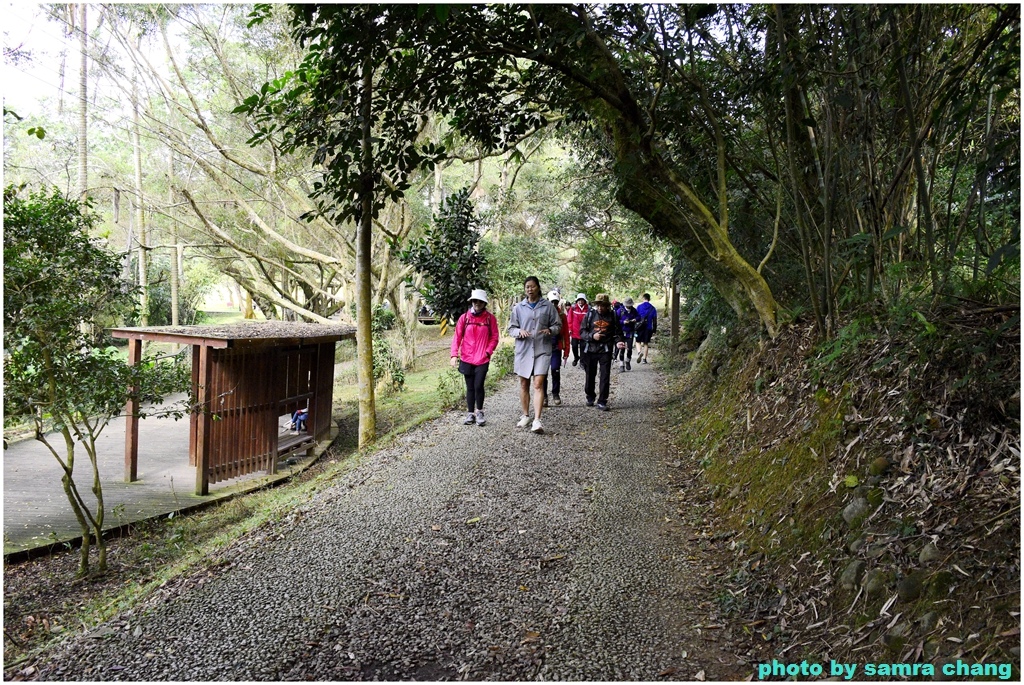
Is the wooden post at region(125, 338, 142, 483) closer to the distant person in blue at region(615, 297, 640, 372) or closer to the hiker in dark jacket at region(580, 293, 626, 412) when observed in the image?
the hiker in dark jacket at region(580, 293, 626, 412)

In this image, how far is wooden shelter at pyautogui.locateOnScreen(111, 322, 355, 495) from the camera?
420 inches

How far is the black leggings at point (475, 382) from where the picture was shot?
30.0ft

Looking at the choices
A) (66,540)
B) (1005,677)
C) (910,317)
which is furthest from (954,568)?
(66,540)

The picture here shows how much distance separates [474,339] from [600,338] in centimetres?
208

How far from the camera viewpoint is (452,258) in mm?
15414

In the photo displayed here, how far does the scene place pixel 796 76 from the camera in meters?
5.12

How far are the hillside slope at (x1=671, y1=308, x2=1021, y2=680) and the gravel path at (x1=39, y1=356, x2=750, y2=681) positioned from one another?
48 cm

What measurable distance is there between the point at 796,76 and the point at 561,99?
10.6 feet

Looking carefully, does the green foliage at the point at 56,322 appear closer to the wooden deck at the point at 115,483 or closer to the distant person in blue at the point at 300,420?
the wooden deck at the point at 115,483

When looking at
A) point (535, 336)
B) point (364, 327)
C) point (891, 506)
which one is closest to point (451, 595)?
point (891, 506)

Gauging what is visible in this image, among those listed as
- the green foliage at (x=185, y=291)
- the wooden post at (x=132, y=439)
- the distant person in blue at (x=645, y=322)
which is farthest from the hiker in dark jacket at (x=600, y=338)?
the green foliage at (x=185, y=291)

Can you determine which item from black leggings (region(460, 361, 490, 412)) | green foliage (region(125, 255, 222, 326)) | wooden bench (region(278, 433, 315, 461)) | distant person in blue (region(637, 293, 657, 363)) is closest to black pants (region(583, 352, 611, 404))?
black leggings (region(460, 361, 490, 412))

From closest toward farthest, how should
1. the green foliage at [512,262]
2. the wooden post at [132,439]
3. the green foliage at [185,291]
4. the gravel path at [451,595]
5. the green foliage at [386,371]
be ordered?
the gravel path at [451,595]
the wooden post at [132,439]
the green foliage at [386,371]
the green foliage at [512,262]
the green foliage at [185,291]

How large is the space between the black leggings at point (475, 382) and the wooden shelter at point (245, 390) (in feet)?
10.6
